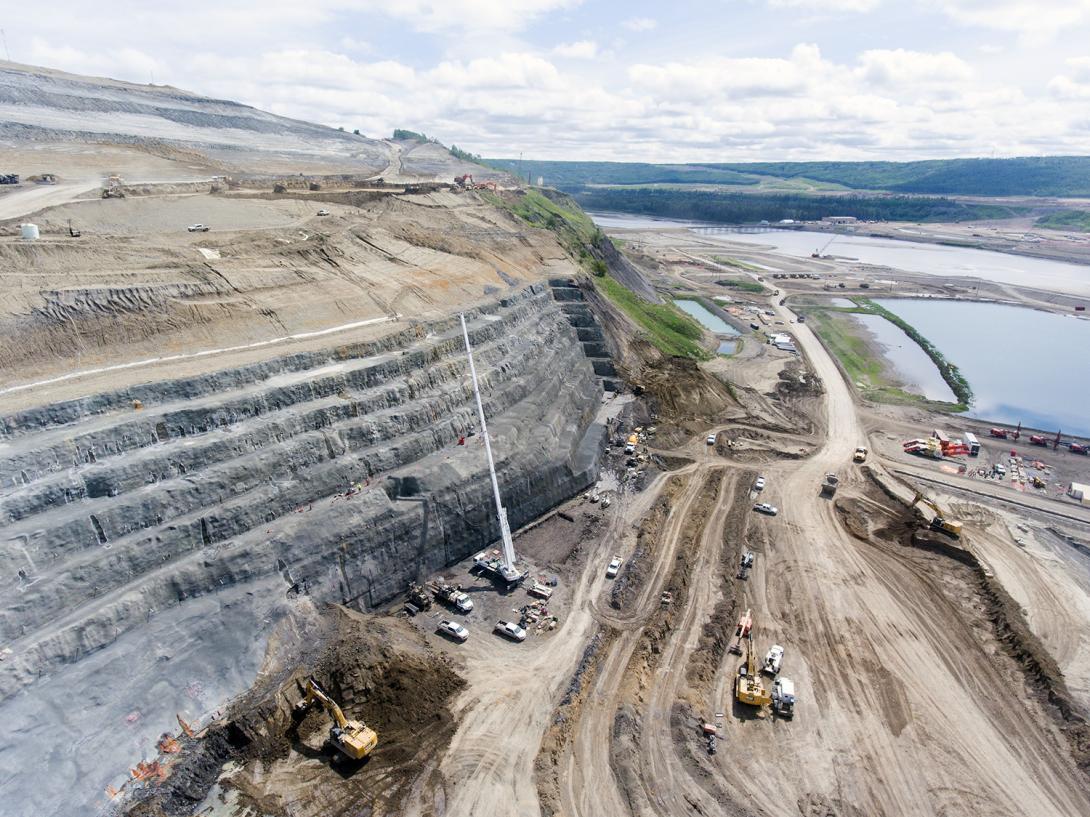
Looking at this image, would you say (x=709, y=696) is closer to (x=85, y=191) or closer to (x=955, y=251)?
(x=85, y=191)

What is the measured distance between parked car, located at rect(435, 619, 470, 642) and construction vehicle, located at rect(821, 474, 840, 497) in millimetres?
28597

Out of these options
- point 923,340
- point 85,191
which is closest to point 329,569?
point 85,191

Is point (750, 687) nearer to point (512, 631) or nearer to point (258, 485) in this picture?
point (512, 631)

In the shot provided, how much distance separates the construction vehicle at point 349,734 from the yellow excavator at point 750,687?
1560 cm

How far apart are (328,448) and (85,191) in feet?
119

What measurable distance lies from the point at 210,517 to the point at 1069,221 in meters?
246

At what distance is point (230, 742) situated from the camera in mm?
23656

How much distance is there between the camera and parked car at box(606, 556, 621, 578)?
115ft

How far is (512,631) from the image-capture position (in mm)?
30250

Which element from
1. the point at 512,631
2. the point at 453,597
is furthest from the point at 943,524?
the point at 453,597

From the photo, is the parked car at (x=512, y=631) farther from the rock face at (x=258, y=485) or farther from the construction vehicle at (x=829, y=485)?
the construction vehicle at (x=829, y=485)

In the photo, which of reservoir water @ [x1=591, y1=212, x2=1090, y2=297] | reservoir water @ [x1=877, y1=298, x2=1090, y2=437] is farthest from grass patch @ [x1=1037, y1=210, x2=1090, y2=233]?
reservoir water @ [x1=877, y1=298, x2=1090, y2=437]

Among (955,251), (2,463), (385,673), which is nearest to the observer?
(2,463)

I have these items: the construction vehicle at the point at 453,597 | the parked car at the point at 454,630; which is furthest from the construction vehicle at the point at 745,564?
the parked car at the point at 454,630
